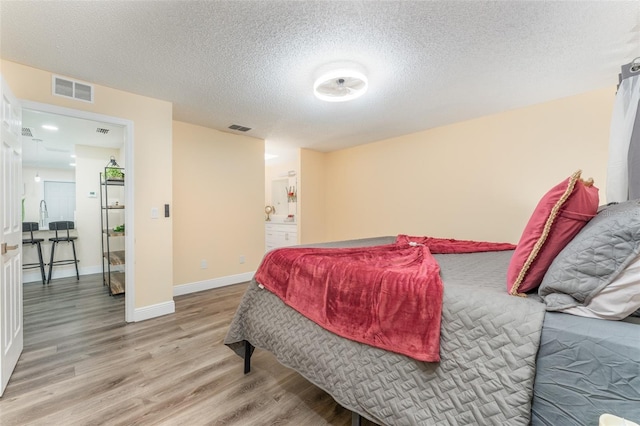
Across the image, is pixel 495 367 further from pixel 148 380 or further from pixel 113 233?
pixel 113 233

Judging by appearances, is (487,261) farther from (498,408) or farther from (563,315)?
(498,408)

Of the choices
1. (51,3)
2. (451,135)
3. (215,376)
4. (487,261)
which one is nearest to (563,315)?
(487,261)

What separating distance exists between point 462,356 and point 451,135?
3.41m

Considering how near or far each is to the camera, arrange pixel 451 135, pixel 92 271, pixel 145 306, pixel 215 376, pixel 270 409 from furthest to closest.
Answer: pixel 92 271
pixel 451 135
pixel 145 306
pixel 215 376
pixel 270 409

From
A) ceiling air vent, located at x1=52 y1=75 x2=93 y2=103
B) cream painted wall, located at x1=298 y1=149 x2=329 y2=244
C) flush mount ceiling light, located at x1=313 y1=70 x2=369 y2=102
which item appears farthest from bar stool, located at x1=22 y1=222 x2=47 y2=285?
flush mount ceiling light, located at x1=313 y1=70 x2=369 y2=102

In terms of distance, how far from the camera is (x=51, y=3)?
5.02ft

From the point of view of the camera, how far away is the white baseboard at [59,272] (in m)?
4.26

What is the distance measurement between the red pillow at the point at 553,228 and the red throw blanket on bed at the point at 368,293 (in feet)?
1.05

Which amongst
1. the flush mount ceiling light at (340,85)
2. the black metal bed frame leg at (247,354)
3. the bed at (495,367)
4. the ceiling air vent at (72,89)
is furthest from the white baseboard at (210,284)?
the flush mount ceiling light at (340,85)

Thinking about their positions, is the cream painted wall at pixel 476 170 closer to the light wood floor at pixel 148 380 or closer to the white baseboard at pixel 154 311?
the white baseboard at pixel 154 311

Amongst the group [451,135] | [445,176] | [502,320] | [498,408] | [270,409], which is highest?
[451,135]

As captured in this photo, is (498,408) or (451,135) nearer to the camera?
(498,408)

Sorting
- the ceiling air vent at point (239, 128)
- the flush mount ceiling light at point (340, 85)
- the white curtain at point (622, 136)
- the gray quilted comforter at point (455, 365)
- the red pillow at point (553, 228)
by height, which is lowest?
the gray quilted comforter at point (455, 365)

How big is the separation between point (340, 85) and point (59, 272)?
5739 millimetres
